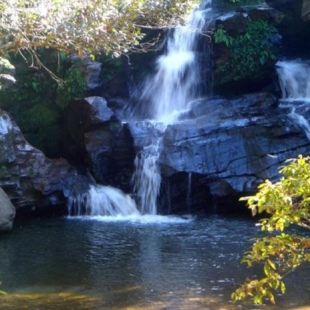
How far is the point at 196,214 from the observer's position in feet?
46.2

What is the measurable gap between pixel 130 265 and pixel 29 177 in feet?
17.8

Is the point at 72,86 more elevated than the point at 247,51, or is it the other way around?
the point at 247,51

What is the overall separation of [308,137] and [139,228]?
15.6ft

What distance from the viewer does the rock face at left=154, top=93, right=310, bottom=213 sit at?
13945mm

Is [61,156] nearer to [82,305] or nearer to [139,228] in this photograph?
[139,228]

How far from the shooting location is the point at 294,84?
56.7 feet

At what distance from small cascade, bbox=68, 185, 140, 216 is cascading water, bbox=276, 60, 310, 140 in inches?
187

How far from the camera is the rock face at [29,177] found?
1409cm

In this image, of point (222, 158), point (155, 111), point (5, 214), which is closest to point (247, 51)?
point (155, 111)

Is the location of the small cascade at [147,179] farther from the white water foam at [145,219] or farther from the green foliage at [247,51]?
the green foliage at [247,51]

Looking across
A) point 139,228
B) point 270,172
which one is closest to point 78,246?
point 139,228

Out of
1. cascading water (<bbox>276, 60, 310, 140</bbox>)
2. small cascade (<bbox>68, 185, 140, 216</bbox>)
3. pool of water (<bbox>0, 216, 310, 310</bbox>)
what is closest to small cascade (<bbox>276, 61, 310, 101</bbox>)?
cascading water (<bbox>276, 60, 310, 140</bbox>)

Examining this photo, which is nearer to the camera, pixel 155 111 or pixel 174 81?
pixel 155 111

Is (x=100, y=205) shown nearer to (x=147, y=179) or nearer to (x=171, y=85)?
(x=147, y=179)
